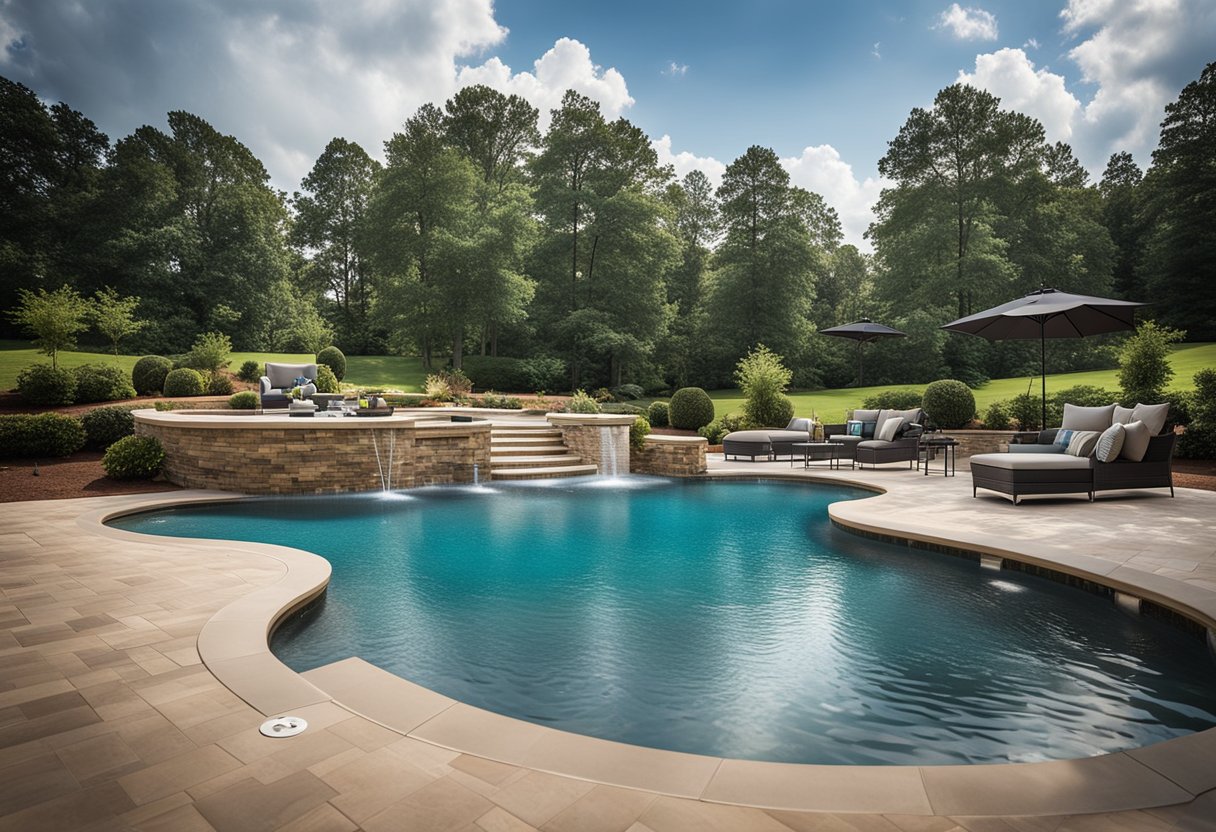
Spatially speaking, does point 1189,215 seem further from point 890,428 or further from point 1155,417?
point 1155,417

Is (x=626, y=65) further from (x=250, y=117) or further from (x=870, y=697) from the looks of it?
(x=250, y=117)

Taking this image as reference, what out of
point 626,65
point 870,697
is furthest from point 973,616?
point 626,65

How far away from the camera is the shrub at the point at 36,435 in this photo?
9.80 metres

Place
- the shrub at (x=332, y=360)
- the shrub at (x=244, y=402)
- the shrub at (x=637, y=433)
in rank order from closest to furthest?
the shrub at (x=637, y=433) → the shrub at (x=244, y=402) → the shrub at (x=332, y=360)

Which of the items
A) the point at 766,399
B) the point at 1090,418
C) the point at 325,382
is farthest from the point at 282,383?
the point at 1090,418

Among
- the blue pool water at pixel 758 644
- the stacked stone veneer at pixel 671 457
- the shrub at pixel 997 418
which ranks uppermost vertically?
the shrub at pixel 997 418

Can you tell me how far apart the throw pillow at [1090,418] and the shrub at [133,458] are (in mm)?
13713

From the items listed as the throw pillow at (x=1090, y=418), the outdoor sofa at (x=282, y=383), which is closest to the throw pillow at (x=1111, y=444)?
the throw pillow at (x=1090, y=418)

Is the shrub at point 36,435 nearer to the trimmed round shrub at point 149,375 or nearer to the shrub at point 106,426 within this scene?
the shrub at point 106,426

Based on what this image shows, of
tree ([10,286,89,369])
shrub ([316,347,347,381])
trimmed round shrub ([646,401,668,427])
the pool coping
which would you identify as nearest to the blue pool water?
the pool coping

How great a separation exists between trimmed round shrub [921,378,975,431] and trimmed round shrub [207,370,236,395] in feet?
62.6

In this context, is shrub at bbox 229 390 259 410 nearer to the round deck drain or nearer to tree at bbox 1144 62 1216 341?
the round deck drain

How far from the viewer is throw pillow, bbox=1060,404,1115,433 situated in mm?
8305

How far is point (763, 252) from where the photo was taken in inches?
1115
